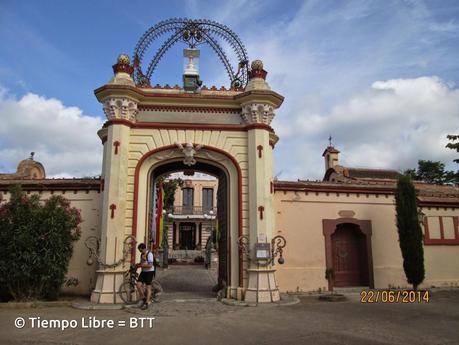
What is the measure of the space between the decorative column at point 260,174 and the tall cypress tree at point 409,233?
15.3 feet

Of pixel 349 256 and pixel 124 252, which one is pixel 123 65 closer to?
pixel 124 252

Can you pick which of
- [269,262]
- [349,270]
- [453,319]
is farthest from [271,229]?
[453,319]

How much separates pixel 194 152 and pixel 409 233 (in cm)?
754

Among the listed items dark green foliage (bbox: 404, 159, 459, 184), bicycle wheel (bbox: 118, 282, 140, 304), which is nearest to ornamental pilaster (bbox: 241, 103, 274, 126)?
bicycle wheel (bbox: 118, 282, 140, 304)

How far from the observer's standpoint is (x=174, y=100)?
1255 cm

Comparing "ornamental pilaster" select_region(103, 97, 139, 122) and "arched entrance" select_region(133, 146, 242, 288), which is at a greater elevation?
"ornamental pilaster" select_region(103, 97, 139, 122)

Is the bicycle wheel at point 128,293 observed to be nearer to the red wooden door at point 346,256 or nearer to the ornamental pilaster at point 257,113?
the ornamental pilaster at point 257,113

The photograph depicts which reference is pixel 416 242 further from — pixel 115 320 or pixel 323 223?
pixel 115 320

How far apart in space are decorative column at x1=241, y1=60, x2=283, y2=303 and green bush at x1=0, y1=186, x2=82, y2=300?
538cm

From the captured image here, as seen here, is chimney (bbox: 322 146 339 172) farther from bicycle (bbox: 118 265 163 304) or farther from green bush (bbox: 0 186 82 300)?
green bush (bbox: 0 186 82 300)

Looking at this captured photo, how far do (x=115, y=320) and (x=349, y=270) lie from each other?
8.80m

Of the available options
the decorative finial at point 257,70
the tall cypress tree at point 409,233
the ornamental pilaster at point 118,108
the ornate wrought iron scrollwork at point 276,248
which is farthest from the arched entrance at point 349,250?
the ornamental pilaster at point 118,108

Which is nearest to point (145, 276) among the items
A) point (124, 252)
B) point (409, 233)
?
point (124, 252)

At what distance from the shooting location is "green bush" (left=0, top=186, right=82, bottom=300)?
35.3 feet
